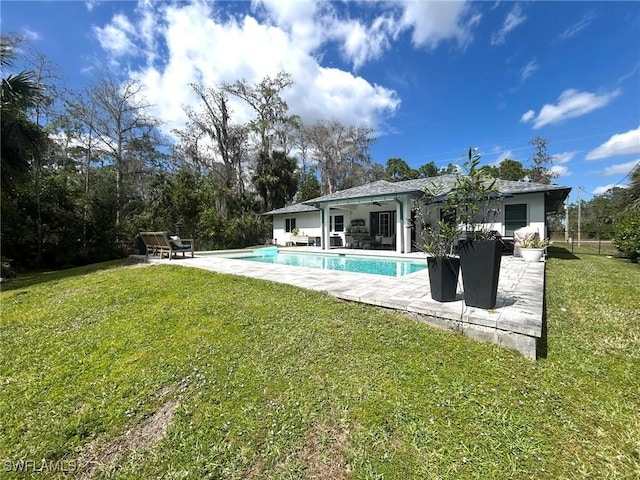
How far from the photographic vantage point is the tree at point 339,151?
30172 mm

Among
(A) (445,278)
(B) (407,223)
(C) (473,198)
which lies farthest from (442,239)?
(B) (407,223)

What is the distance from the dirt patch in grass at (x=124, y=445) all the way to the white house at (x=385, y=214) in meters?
5.84

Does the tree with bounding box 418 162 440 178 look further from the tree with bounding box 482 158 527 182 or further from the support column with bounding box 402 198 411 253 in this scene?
the support column with bounding box 402 198 411 253

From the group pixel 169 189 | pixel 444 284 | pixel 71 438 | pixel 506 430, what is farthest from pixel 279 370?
pixel 169 189

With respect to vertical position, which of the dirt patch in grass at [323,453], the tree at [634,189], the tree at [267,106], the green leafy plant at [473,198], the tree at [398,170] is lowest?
the dirt patch in grass at [323,453]

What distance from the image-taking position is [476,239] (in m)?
3.52

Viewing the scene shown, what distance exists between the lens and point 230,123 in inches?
991

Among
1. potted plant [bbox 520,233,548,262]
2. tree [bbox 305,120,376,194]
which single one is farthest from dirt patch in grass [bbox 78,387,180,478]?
tree [bbox 305,120,376,194]

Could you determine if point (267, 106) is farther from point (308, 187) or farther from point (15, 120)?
point (15, 120)

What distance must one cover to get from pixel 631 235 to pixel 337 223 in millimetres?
13365

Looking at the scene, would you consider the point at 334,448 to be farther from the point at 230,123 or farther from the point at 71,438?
the point at 230,123

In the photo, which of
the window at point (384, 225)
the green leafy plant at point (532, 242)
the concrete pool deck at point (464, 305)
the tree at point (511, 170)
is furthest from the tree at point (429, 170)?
the concrete pool deck at point (464, 305)

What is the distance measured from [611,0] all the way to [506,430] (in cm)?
1256

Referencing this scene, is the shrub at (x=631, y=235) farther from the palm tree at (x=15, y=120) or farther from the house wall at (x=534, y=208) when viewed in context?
the palm tree at (x=15, y=120)
